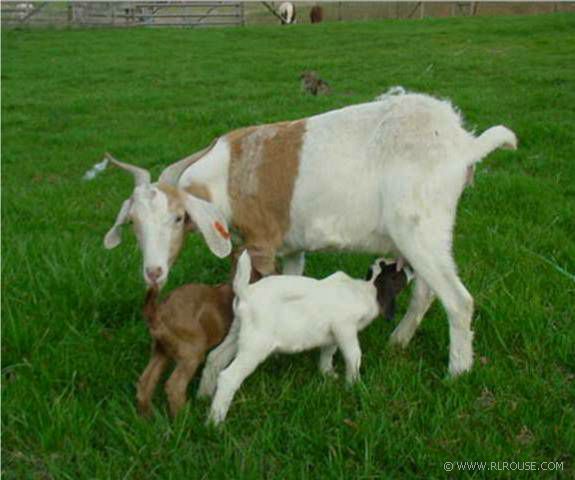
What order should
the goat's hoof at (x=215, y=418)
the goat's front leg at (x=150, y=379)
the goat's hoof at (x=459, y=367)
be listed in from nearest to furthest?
the goat's hoof at (x=215, y=418), the goat's front leg at (x=150, y=379), the goat's hoof at (x=459, y=367)

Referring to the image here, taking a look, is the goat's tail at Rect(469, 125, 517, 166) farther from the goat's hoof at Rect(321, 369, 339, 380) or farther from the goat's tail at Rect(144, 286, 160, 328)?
the goat's tail at Rect(144, 286, 160, 328)

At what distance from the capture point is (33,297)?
3.56 m

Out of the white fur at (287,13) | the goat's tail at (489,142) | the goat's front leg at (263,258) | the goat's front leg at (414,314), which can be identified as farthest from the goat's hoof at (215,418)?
the white fur at (287,13)

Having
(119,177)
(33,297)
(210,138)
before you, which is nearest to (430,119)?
(33,297)

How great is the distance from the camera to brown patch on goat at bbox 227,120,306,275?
347 centimetres

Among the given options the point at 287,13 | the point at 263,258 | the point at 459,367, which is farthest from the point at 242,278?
the point at 287,13

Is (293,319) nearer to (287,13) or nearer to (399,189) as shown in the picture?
(399,189)

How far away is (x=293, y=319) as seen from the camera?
280cm

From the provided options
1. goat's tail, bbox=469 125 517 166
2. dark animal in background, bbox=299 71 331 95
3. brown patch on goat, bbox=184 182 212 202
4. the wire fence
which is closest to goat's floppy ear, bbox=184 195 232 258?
brown patch on goat, bbox=184 182 212 202

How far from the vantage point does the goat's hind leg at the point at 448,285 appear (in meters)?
3.05

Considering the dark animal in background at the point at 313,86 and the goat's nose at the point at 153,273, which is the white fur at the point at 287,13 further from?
the goat's nose at the point at 153,273

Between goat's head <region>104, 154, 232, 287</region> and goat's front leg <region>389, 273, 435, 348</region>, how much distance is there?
0.93 m

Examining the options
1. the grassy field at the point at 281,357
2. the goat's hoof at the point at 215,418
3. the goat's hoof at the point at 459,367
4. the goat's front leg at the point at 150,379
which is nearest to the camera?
the grassy field at the point at 281,357

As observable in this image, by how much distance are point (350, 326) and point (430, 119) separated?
3.59 feet
